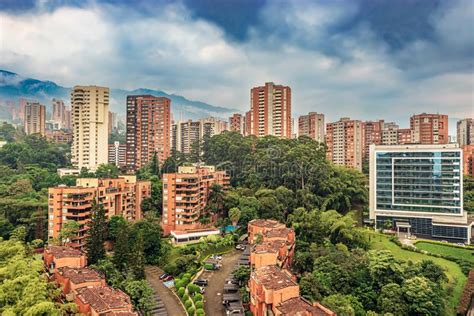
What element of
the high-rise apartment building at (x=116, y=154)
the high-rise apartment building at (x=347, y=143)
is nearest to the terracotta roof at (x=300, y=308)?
the high-rise apartment building at (x=347, y=143)

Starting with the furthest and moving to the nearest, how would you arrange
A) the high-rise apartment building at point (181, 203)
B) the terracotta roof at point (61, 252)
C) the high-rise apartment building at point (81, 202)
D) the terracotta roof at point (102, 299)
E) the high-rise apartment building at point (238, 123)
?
the high-rise apartment building at point (238, 123) < the high-rise apartment building at point (181, 203) < the high-rise apartment building at point (81, 202) < the terracotta roof at point (61, 252) < the terracotta roof at point (102, 299)

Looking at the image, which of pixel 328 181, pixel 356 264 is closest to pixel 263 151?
pixel 328 181

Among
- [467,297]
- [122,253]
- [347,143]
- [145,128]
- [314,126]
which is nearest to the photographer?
[467,297]

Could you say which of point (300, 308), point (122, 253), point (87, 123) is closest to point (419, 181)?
point (300, 308)

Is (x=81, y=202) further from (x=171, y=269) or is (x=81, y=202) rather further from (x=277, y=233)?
(x=277, y=233)

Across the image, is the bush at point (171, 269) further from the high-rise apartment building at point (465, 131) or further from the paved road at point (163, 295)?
the high-rise apartment building at point (465, 131)

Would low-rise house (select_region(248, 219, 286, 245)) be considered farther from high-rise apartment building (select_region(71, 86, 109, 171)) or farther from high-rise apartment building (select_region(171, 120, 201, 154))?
high-rise apartment building (select_region(171, 120, 201, 154))

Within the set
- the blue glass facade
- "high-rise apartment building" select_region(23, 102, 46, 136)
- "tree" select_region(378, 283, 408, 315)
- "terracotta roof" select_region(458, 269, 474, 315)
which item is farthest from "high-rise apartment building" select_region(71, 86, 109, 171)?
"terracotta roof" select_region(458, 269, 474, 315)
